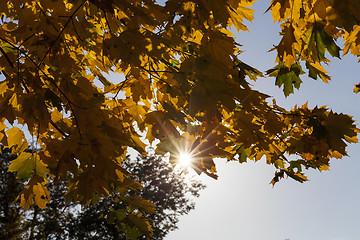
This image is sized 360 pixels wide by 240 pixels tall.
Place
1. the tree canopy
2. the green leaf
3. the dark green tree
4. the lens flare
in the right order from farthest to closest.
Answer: the dark green tree < the green leaf < the lens flare < the tree canopy

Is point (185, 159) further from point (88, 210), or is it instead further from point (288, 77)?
point (88, 210)

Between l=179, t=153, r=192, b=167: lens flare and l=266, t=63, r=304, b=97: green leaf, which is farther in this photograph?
l=266, t=63, r=304, b=97: green leaf

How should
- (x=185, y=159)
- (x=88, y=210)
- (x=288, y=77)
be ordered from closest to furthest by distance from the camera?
(x=185, y=159), (x=288, y=77), (x=88, y=210)

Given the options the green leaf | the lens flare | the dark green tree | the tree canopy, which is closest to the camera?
the tree canopy

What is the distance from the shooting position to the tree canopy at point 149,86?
175 centimetres

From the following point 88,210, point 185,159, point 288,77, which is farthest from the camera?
point 88,210

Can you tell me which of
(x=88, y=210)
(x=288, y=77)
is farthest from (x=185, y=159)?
(x=88, y=210)

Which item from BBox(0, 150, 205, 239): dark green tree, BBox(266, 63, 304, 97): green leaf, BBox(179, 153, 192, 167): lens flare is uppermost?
BBox(0, 150, 205, 239): dark green tree

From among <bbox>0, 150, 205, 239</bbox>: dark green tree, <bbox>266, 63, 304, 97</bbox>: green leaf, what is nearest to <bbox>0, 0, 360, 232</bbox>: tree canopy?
<bbox>266, 63, 304, 97</bbox>: green leaf

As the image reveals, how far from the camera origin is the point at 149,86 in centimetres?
266

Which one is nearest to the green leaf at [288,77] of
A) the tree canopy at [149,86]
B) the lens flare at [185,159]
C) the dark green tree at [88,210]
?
the tree canopy at [149,86]

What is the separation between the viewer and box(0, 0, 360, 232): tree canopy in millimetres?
1746

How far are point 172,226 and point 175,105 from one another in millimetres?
21470

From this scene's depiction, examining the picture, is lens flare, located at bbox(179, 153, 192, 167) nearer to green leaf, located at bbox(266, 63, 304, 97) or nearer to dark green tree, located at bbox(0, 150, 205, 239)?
green leaf, located at bbox(266, 63, 304, 97)
